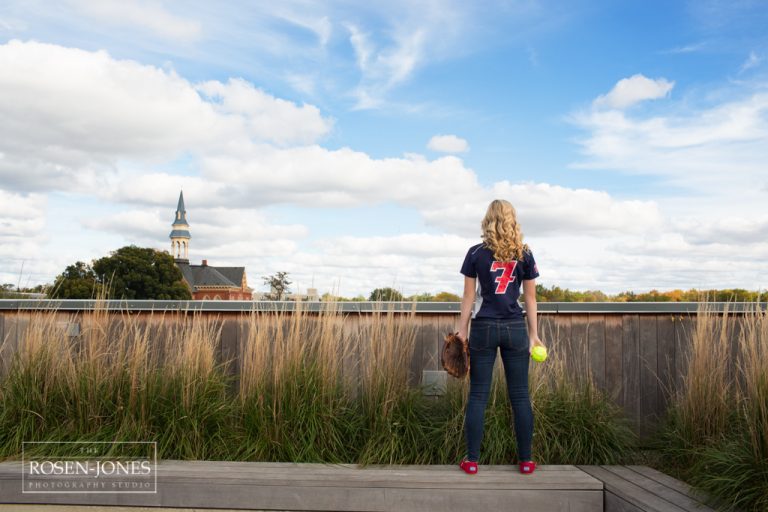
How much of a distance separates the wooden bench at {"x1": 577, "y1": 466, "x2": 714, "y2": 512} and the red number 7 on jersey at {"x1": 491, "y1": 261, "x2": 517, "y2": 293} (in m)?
1.30

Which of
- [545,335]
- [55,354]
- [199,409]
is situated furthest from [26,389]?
[545,335]

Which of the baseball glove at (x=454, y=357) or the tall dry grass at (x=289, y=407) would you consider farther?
the tall dry grass at (x=289, y=407)

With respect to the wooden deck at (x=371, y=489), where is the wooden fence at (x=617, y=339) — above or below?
above

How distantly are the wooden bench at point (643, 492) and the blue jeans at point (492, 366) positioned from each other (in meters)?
0.58

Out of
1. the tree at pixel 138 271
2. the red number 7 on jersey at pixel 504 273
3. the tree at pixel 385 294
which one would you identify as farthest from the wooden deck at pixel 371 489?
the tree at pixel 138 271

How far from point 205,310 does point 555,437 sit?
9.47 ft

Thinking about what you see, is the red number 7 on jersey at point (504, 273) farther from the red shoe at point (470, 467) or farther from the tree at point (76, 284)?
the tree at point (76, 284)

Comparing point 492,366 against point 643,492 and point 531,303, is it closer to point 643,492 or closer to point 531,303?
point 531,303

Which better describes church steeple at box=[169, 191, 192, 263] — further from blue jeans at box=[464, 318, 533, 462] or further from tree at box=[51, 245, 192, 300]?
blue jeans at box=[464, 318, 533, 462]

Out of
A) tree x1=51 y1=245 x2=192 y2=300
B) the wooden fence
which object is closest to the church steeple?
tree x1=51 y1=245 x2=192 y2=300

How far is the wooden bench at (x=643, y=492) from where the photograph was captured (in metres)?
3.47

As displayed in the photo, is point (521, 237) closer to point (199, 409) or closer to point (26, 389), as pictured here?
point (199, 409)

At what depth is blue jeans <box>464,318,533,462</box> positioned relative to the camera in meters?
3.72

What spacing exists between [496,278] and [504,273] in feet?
0.20
